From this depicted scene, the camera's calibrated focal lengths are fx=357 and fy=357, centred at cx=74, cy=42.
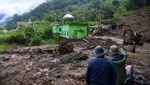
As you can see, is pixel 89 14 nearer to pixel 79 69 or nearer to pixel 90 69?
pixel 79 69

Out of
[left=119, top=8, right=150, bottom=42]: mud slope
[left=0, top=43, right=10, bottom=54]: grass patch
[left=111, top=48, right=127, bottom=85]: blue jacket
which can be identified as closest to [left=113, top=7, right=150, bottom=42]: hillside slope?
[left=119, top=8, right=150, bottom=42]: mud slope

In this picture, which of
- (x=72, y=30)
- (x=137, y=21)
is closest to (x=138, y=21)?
(x=137, y=21)

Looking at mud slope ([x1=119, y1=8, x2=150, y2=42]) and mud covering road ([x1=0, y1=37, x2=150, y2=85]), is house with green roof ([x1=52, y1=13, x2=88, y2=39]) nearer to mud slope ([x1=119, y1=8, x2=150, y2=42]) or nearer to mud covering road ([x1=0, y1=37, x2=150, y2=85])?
mud slope ([x1=119, y1=8, x2=150, y2=42])

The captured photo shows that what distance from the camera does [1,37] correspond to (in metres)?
43.6

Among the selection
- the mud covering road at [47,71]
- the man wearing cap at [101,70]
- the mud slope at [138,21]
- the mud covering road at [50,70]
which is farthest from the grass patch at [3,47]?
the man wearing cap at [101,70]

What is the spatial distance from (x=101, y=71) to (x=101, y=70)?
2 cm

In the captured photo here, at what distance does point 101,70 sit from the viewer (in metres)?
8.23

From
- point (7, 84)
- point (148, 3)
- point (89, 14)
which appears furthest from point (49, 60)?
point (89, 14)

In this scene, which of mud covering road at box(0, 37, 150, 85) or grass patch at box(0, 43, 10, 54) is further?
grass patch at box(0, 43, 10, 54)

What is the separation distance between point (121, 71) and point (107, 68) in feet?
5.50

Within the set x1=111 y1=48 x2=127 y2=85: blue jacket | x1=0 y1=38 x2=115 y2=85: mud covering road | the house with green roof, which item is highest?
x1=111 y1=48 x2=127 y2=85: blue jacket

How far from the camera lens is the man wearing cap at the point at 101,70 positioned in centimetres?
824

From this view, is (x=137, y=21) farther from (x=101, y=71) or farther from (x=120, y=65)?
(x=101, y=71)

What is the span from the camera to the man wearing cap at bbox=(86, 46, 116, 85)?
8242mm
